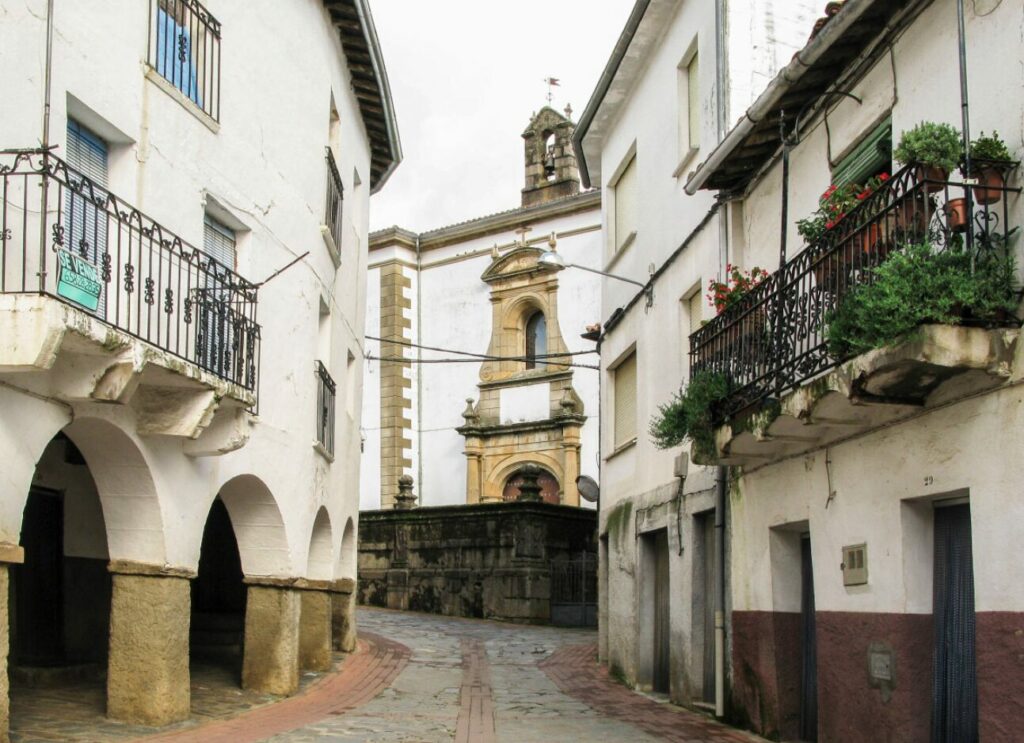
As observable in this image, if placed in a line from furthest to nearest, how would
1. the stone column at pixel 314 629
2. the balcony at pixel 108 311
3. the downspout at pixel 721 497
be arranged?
the stone column at pixel 314 629 < the downspout at pixel 721 497 < the balcony at pixel 108 311

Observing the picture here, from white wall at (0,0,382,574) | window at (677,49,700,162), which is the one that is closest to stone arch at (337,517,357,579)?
white wall at (0,0,382,574)

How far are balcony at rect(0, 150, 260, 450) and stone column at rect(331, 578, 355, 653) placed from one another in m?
6.70

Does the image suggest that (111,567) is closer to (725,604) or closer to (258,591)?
(258,591)

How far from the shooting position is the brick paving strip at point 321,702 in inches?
420

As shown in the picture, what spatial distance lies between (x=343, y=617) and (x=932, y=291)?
1218 cm

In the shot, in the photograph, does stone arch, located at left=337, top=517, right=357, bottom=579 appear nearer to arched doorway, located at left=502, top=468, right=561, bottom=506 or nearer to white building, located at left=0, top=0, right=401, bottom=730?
white building, located at left=0, top=0, right=401, bottom=730

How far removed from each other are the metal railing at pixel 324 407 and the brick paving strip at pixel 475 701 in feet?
11.1

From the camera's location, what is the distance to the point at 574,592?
2570 centimetres

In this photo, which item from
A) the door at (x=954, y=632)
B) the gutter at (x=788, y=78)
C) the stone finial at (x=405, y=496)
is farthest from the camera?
the stone finial at (x=405, y=496)

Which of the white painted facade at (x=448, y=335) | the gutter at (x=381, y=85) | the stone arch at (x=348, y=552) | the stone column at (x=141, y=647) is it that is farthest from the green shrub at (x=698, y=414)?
the white painted facade at (x=448, y=335)

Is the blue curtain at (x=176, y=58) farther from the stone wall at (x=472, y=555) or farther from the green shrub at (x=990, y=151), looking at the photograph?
the stone wall at (x=472, y=555)

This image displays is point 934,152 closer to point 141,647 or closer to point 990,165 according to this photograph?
point 990,165

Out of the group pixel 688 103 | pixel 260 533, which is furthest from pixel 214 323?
pixel 688 103

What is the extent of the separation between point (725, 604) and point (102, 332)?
22.9 feet
